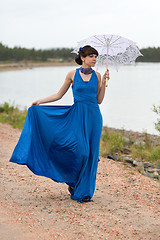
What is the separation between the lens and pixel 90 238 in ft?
12.8

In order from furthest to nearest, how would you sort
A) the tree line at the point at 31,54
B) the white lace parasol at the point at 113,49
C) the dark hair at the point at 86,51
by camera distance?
1. the tree line at the point at 31,54
2. the white lace parasol at the point at 113,49
3. the dark hair at the point at 86,51

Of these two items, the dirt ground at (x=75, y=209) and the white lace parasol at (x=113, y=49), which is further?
the white lace parasol at (x=113, y=49)

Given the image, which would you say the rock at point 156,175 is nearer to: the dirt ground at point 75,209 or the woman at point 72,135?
the dirt ground at point 75,209

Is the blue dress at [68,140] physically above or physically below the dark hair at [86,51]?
below

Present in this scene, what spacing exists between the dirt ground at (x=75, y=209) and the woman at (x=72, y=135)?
15.4 inches

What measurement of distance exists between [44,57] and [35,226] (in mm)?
76520

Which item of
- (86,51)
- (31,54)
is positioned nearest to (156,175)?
(86,51)

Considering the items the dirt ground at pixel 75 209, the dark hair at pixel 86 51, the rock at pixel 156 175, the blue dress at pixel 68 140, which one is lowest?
the rock at pixel 156 175

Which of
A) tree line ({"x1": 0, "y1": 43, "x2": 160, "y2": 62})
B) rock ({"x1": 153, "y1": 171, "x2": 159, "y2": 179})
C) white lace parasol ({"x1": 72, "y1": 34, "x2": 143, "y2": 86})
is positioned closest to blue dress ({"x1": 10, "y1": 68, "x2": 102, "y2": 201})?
white lace parasol ({"x1": 72, "y1": 34, "x2": 143, "y2": 86})

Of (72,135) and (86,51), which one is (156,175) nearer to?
(72,135)

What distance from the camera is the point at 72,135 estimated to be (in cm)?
475

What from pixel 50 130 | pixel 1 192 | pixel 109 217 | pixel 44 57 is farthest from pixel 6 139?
pixel 44 57

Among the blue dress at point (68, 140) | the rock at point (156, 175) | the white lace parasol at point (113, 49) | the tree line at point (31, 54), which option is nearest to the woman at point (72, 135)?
the blue dress at point (68, 140)

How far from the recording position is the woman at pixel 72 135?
470 centimetres
